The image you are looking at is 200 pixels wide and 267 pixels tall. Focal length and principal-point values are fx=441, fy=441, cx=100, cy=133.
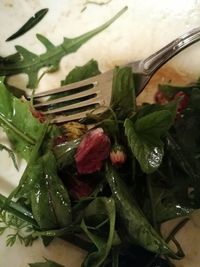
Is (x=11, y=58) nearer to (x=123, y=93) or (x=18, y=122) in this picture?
(x=18, y=122)

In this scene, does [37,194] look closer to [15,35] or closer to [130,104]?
[130,104]

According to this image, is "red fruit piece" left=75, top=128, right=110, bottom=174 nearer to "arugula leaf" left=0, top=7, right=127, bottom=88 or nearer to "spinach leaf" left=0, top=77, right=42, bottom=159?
"spinach leaf" left=0, top=77, right=42, bottom=159

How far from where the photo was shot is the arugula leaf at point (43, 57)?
37.6 inches

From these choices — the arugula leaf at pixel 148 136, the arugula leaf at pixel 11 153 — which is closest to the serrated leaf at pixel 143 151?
the arugula leaf at pixel 148 136

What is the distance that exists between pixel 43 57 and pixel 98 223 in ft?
1.30

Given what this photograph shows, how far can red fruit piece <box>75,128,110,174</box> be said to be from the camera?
0.76m

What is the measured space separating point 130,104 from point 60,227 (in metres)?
0.25

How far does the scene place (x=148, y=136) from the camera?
2.40 ft

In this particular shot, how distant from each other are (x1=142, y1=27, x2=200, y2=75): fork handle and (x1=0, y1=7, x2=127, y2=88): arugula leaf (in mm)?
162

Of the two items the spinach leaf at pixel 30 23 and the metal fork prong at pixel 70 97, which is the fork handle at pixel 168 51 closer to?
the metal fork prong at pixel 70 97

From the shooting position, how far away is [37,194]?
76 cm

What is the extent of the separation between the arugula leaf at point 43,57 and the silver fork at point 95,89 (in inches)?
3.5

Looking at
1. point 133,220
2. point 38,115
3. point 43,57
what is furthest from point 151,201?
point 43,57

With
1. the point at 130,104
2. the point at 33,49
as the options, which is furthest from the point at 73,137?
the point at 33,49
